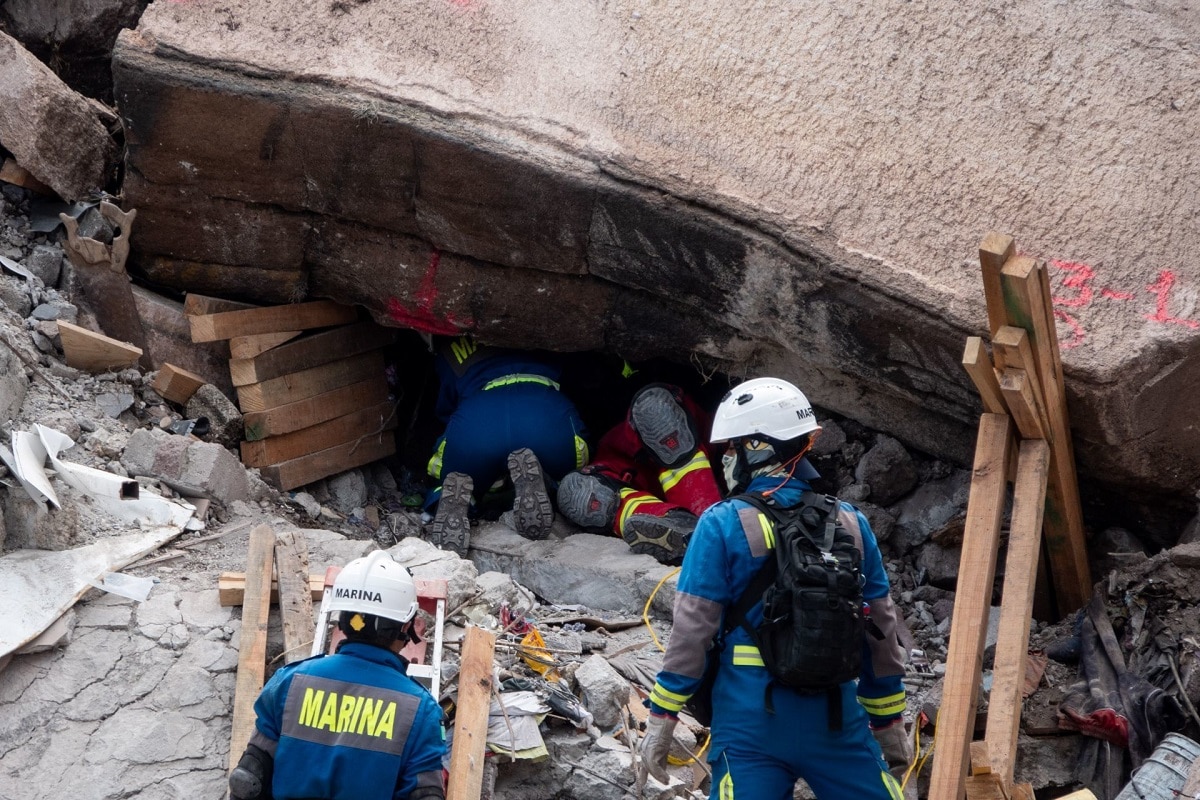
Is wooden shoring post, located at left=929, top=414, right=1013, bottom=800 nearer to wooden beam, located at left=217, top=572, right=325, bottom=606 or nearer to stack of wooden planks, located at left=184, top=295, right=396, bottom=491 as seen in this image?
wooden beam, located at left=217, top=572, right=325, bottom=606

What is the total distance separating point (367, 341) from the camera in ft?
20.0

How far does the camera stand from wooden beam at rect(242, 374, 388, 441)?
5.53 meters

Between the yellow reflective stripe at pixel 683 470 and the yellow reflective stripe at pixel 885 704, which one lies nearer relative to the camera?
the yellow reflective stripe at pixel 885 704

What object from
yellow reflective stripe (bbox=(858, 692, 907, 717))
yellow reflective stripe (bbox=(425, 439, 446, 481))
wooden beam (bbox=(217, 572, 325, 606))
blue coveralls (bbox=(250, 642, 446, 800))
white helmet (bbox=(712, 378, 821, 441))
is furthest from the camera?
yellow reflective stripe (bbox=(425, 439, 446, 481))

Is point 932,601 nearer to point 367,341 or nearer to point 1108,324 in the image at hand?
point 1108,324

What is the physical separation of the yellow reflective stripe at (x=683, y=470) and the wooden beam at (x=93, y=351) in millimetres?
2434

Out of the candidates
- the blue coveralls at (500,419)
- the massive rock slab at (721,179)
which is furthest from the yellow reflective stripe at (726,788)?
the blue coveralls at (500,419)

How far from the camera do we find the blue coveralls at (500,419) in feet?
19.1

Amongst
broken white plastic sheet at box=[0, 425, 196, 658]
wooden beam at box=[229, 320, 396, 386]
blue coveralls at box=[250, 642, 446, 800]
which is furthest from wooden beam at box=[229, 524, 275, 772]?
wooden beam at box=[229, 320, 396, 386]

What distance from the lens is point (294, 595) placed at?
3.84 meters

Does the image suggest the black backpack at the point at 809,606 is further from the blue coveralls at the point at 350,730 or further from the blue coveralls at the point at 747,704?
the blue coveralls at the point at 350,730

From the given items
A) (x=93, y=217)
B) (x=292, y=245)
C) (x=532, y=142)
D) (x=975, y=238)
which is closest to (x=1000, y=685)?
(x=975, y=238)

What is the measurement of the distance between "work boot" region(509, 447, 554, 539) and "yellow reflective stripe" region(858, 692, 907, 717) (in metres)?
2.31

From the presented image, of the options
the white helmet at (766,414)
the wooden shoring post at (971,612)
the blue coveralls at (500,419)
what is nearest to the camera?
the white helmet at (766,414)
